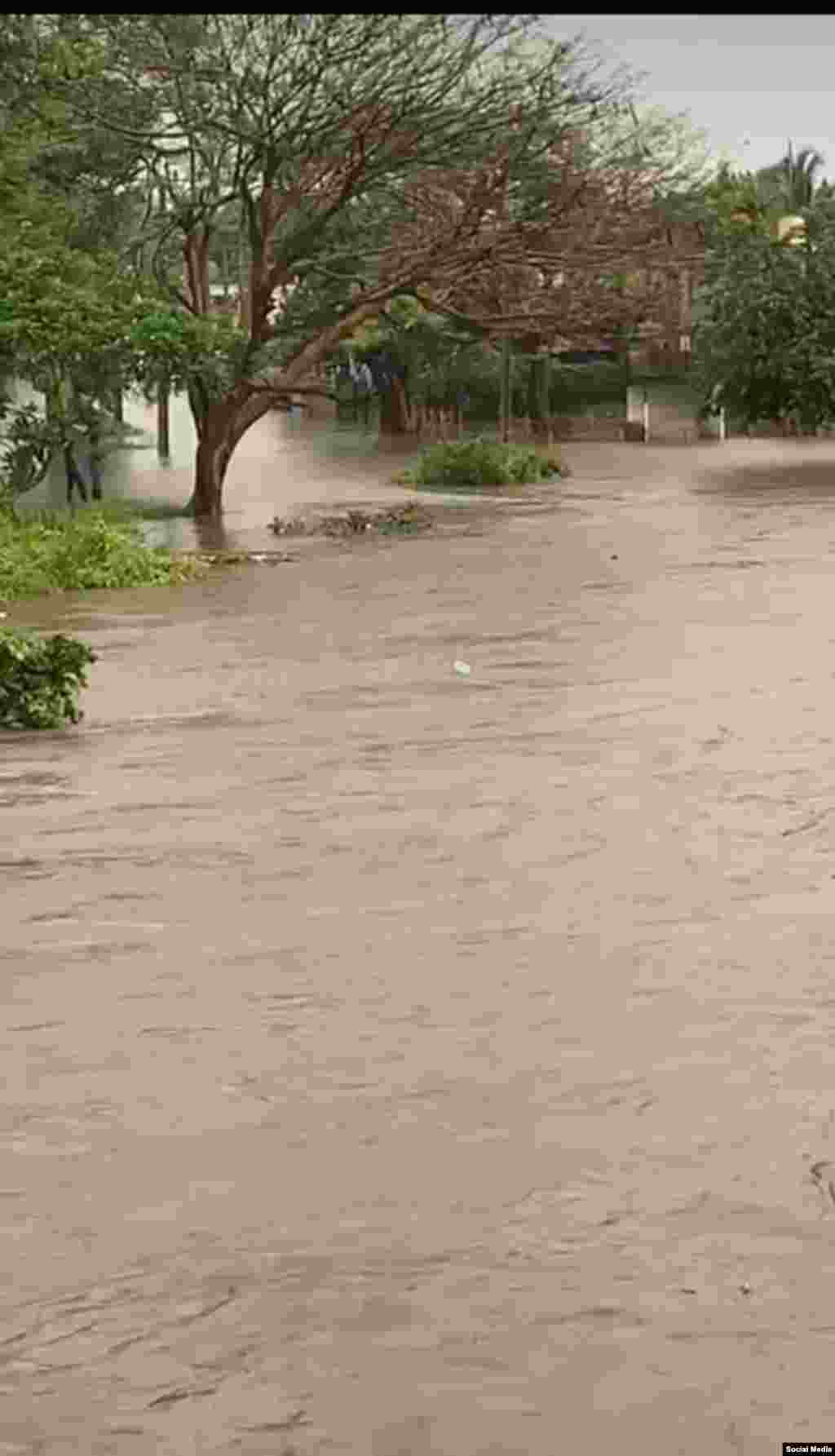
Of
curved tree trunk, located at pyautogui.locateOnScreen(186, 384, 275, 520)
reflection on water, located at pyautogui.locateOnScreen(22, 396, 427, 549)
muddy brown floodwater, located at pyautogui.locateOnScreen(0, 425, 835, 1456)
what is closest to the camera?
muddy brown floodwater, located at pyautogui.locateOnScreen(0, 425, 835, 1456)

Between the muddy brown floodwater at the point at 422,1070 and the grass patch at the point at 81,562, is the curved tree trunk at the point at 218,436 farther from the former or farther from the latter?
the muddy brown floodwater at the point at 422,1070

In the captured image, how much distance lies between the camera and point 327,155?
2666 centimetres

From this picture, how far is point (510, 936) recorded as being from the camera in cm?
711

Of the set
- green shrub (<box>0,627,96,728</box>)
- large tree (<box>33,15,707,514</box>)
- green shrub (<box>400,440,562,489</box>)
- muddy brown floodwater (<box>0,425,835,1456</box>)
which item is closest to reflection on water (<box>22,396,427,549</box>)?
green shrub (<box>400,440,562,489</box>)

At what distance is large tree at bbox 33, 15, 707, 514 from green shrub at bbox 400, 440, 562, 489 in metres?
4.23

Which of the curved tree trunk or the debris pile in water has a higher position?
the curved tree trunk

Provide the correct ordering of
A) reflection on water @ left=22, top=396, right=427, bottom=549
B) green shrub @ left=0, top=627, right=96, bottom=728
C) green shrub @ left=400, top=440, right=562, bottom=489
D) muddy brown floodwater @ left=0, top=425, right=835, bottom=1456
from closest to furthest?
muddy brown floodwater @ left=0, top=425, right=835, bottom=1456 < green shrub @ left=0, top=627, right=96, bottom=728 < reflection on water @ left=22, top=396, right=427, bottom=549 < green shrub @ left=400, top=440, right=562, bottom=489

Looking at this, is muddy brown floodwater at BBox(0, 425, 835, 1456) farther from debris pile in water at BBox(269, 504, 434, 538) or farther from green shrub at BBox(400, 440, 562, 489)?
green shrub at BBox(400, 440, 562, 489)

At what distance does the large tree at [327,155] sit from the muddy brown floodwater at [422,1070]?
14227 mm

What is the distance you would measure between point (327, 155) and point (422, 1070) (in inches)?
869

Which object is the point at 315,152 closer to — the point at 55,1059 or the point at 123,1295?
the point at 55,1059

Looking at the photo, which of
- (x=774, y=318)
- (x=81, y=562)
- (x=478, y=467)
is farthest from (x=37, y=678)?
(x=774, y=318)

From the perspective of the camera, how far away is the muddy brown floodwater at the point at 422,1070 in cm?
373

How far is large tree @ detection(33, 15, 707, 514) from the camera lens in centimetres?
2589
